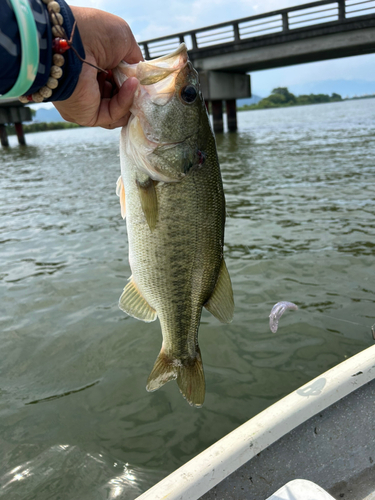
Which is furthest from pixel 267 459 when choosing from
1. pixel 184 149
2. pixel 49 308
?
pixel 49 308

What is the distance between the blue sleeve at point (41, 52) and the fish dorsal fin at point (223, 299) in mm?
1328

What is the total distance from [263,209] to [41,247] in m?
4.90

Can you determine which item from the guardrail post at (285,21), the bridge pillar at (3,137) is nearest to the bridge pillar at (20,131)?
the bridge pillar at (3,137)

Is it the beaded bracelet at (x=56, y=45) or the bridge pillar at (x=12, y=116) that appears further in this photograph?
the bridge pillar at (x=12, y=116)

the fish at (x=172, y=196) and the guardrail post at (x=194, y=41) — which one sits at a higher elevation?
the guardrail post at (x=194, y=41)

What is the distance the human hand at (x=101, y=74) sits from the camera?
178 centimetres

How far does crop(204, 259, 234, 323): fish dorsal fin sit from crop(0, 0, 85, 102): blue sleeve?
1328 mm

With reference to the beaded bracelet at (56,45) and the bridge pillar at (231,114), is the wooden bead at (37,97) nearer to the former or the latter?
the beaded bracelet at (56,45)

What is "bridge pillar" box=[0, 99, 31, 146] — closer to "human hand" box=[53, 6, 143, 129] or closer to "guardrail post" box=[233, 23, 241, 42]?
"guardrail post" box=[233, 23, 241, 42]

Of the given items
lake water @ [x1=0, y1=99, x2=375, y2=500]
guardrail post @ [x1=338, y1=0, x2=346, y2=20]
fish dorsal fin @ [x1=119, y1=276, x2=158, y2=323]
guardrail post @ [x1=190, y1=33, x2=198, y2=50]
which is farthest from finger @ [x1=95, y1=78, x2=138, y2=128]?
guardrail post @ [x1=190, y1=33, x2=198, y2=50]

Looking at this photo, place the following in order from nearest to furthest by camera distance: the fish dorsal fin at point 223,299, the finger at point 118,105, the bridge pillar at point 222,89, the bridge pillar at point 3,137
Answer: the finger at point 118,105 → the fish dorsal fin at point 223,299 → the bridge pillar at point 222,89 → the bridge pillar at point 3,137

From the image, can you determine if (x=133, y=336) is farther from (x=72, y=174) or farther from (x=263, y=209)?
(x=72, y=174)

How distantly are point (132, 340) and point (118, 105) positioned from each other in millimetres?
3307

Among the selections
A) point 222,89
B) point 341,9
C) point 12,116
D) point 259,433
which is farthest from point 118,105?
point 12,116
